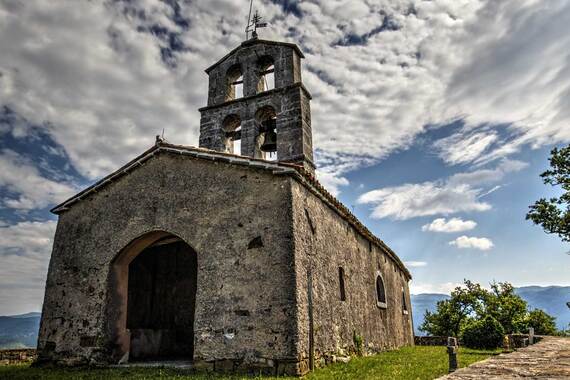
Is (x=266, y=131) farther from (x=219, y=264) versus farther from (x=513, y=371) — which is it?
(x=513, y=371)

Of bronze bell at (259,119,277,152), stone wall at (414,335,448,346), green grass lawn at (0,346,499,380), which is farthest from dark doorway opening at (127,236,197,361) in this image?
stone wall at (414,335,448,346)

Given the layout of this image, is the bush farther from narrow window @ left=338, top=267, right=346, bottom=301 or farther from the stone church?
narrow window @ left=338, top=267, right=346, bottom=301

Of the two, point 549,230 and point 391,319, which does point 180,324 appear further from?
point 549,230

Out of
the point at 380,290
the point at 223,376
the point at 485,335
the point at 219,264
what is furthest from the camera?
the point at 485,335

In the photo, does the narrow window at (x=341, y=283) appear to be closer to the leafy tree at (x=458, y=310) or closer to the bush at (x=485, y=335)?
the bush at (x=485, y=335)

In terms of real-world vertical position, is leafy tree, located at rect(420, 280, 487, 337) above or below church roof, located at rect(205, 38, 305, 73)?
below

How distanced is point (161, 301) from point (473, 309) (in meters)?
28.4

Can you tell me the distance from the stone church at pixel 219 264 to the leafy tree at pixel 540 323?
19.4 metres

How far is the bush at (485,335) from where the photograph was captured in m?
16.0

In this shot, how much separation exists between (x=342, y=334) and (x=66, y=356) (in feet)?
22.3

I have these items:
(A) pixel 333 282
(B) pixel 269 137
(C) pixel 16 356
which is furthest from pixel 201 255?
(C) pixel 16 356

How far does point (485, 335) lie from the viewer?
16281 millimetres

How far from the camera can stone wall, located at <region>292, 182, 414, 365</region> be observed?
27.3 feet

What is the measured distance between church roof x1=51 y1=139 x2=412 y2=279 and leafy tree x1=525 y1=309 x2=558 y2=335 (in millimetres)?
22667
